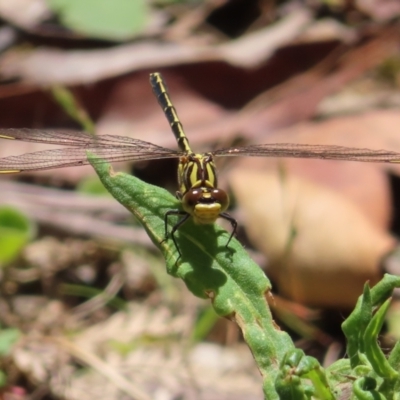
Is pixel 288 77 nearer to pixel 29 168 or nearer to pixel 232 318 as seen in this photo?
pixel 29 168

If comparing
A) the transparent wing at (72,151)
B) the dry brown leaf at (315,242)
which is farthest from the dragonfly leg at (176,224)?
the dry brown leaf at (315,242)

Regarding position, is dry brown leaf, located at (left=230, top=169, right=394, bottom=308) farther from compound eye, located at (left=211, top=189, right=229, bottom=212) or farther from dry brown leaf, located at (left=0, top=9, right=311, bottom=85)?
dry brown leaf, located at (left=0, top=9, right=311, bottom=85)

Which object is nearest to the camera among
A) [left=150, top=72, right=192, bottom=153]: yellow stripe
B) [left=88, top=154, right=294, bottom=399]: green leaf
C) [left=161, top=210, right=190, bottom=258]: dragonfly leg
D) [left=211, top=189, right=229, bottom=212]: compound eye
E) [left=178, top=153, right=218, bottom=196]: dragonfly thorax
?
[left=88, top=154, right=294, bottom=399]: green leaf

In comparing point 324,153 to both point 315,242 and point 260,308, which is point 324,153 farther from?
point 260,308

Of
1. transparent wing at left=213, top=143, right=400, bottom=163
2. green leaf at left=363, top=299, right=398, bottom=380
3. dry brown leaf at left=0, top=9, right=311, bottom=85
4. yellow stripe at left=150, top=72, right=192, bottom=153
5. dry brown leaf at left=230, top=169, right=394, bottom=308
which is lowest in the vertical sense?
dry brown leaf at left=230, top=169, right=394, bottom=308

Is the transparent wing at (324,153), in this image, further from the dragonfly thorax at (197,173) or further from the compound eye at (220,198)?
the compound eye at (220,198)

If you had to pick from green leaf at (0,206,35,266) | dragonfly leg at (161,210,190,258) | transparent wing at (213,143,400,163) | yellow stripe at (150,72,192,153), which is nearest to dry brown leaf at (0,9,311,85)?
yellow stripe at (150,72,192,153)

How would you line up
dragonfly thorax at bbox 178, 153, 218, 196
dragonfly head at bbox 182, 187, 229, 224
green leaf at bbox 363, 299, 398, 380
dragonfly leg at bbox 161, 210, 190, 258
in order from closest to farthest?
green leaf at bbox 363, 299, 398, 380 < dragonfly leg at bbox 161, 210, 190, 258 < dragonfly head at bbox 182, 187, 229, 224 < dragonfly thorax at bbox 178, 153, 218, 196
